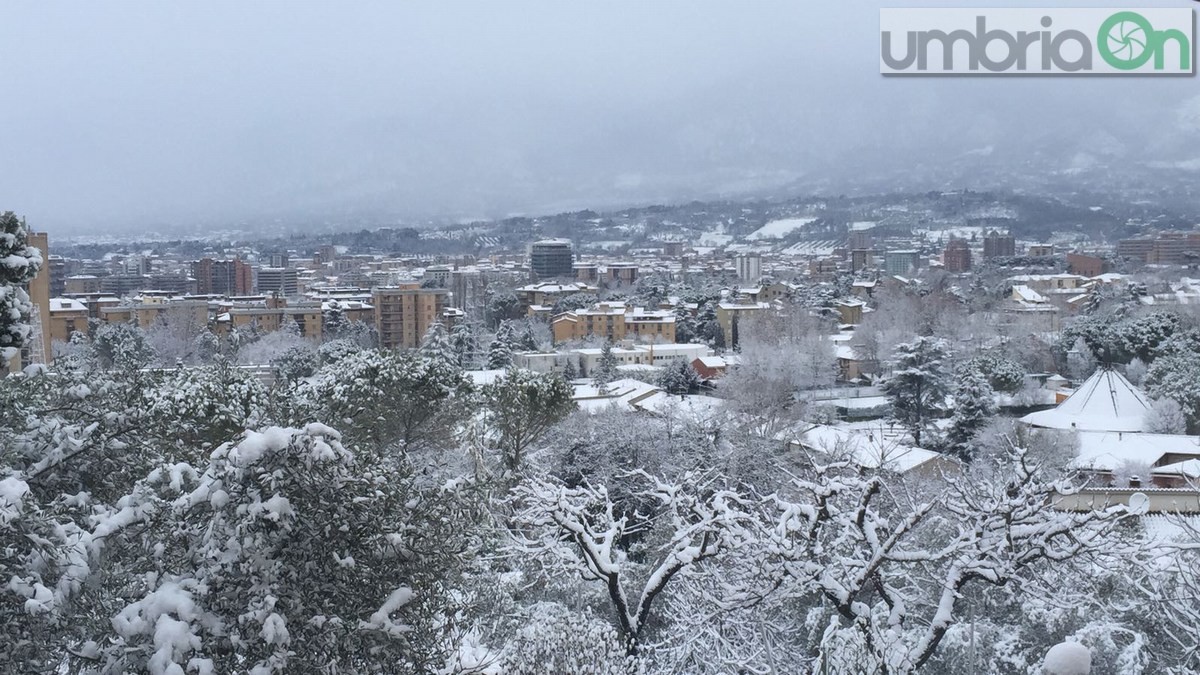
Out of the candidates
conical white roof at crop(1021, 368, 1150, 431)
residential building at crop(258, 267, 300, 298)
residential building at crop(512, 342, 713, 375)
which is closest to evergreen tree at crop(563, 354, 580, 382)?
residential building at crop(512, 342, 713, 375)

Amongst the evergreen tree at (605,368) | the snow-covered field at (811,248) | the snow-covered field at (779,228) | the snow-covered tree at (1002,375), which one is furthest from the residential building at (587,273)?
the snow-covered tree at (1002,375)

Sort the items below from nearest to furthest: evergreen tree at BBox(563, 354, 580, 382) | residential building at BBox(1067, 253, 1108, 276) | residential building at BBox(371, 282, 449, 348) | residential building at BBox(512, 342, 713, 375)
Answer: evergreen tree at BBox(563, 354, 580, 382) → residential building at BBox(512, 342, 713, 375) → residential building at BBox(371, 282, 449, 348) → residential building at BBox(1067, 253, 1108, 276)

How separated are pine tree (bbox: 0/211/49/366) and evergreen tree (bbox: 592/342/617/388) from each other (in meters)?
15.0

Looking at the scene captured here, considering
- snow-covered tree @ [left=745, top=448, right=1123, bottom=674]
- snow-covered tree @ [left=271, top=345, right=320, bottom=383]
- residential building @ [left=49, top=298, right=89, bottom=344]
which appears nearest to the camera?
snow-covered tree @ [left=745, top=448, right=1123, bottom=674]

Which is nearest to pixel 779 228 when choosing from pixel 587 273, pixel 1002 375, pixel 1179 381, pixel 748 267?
pixel 748 267

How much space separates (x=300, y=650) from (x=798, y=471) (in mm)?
8777

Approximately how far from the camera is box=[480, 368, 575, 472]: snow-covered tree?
9.75m

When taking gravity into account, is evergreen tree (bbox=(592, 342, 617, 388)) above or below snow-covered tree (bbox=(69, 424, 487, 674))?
below

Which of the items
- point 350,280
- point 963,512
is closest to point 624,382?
point 963,512

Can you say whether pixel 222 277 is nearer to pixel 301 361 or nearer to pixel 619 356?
pixel 619 356

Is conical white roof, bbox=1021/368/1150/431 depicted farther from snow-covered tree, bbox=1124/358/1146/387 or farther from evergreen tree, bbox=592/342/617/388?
evergreen tree, bbox=592/342/617/388

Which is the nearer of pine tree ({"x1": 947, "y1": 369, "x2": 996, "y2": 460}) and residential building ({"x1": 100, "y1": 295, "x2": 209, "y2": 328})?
pine tree ({"x1": 947, "y1": 369, "x2": 996, "y2": 460})

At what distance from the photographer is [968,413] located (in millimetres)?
14445

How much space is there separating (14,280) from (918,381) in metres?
14.6
